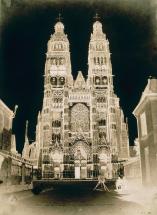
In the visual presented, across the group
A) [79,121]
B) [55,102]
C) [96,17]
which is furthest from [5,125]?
[79,121]

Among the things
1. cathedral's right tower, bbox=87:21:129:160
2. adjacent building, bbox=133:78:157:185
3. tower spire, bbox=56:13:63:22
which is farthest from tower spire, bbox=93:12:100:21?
cathedral's right tower, bbox=87:21:129:160

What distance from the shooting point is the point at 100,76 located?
3123cm

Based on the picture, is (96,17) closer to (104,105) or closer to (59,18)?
(59,18)

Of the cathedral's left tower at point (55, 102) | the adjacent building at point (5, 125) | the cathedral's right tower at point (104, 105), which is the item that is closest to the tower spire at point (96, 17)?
the adjacent building at point (5, 125)

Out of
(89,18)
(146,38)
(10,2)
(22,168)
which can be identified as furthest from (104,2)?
(22,168)

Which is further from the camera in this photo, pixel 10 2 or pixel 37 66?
pixel 37 66

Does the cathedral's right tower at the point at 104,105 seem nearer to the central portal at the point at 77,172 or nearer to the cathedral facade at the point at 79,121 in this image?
the cathedral facade at the point at 79,121

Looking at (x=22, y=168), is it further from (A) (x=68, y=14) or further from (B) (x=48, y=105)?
(B) (x=48, y=105)

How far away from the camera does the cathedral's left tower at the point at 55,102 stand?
29.8 m

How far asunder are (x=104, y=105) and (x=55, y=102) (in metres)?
5.38

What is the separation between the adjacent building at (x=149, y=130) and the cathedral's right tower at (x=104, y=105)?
1992 cm

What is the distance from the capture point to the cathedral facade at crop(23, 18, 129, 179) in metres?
29.5

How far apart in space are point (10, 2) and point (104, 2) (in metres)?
2.62

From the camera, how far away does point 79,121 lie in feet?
104
